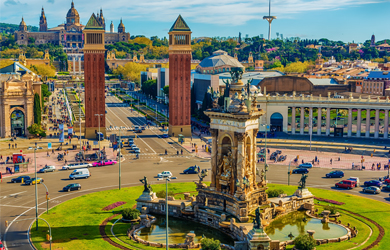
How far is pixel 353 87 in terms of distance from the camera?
17112 cm

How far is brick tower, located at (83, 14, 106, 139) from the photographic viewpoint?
126m

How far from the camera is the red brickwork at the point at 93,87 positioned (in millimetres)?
126312

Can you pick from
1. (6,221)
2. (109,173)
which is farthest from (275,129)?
(6,221)

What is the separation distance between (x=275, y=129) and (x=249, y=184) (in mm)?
76639

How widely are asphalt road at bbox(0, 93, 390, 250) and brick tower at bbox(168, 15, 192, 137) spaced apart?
9625 millimetres

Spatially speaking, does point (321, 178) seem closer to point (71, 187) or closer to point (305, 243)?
point (305, 243)

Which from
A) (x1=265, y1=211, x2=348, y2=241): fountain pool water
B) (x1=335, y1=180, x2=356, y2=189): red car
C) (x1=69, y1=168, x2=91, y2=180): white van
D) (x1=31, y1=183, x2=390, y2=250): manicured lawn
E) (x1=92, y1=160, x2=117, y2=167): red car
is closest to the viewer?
(x1=31, y1=183, x2=390, y2=250): manicured lawn

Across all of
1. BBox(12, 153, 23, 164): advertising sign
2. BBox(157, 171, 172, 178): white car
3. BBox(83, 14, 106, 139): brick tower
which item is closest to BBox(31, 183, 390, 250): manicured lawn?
BBox(157, 171, 172, 178): white car

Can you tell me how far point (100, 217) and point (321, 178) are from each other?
40813 mm

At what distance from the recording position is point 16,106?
121938 mm

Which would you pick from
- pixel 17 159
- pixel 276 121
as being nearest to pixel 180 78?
pixel 276 121

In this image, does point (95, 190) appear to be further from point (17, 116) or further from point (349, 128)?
point (349, 128)

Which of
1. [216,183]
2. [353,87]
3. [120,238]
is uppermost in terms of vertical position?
[353,87]

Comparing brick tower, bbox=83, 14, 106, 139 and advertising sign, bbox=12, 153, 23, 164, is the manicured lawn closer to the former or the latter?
advertising sign, bbox=12, 153, 23, 164
